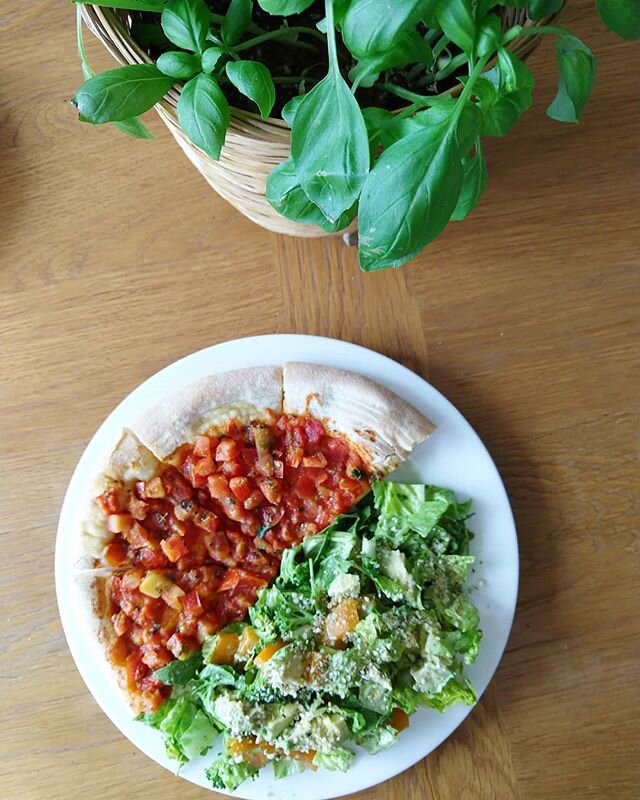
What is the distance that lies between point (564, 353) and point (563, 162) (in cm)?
41

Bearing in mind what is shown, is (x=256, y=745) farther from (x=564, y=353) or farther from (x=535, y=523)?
(x=564, y=353)

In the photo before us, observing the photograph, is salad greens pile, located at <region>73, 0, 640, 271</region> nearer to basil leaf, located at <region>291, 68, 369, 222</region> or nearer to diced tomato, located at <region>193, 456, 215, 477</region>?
basil leaf, located at <region>291, 68, 369, 222</region>

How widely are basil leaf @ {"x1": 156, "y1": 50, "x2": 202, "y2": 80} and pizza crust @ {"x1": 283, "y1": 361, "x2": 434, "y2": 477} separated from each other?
2.05 feet

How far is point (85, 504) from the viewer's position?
4.98 ft

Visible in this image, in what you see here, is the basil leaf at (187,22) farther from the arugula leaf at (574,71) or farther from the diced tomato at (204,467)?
the diced tomato at (204,467)

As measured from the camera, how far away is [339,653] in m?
1.47

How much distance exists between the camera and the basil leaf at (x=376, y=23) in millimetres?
853

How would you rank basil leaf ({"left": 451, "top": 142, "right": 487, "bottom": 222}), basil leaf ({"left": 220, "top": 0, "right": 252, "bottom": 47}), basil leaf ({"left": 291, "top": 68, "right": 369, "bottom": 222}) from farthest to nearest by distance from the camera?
1. basil leaf ({"left": 451, "top": 142, "right": 487, "bottom": 222})
2. basil leaf ({"left": 220, "top": 0, "right": 252, "bottom": 47})
3. basil leaf ({"left": 291, "top": 68, "right": 369, "bottom": 222})

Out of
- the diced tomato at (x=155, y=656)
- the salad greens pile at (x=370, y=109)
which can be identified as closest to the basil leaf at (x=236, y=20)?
the salad greens pile at (x=370, y=109)

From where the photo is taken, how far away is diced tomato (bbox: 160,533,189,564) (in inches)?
59.3

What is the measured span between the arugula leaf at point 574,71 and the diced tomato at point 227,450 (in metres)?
0.82

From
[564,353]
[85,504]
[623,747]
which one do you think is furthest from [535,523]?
[85,504]

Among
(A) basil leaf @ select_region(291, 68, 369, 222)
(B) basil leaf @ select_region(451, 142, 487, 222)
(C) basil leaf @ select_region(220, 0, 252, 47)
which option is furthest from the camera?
(B) basil leaf @ select_region(451, 142, 487, 222)

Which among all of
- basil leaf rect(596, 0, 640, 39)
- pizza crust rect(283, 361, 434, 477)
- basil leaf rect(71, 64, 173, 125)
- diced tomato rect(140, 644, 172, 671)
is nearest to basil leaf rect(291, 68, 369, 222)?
basil leaf rect(71, 64, 173, 125)
